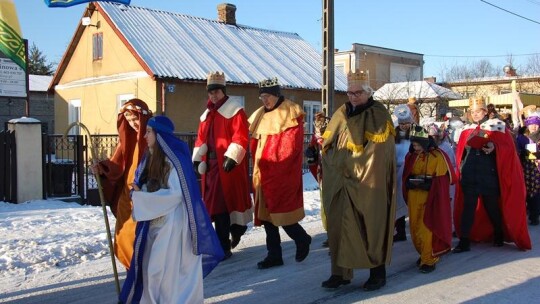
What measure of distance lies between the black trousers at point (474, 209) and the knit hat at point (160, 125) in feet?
13.7

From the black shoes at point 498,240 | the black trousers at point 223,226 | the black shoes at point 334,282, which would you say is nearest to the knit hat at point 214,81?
the black trousers at point 223,226

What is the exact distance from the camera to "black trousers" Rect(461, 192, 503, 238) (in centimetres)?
693

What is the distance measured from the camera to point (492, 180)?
6949 mm

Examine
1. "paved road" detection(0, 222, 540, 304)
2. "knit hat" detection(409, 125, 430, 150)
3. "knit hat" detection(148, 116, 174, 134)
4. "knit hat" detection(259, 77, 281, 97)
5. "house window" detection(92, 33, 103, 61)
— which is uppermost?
"house window" detection(92, 33, 103, 61)

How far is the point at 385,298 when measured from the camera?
5.07m

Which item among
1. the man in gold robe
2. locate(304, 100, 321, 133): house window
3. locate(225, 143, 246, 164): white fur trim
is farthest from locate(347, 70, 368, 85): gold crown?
locate(304, 100, 321, 133): house window

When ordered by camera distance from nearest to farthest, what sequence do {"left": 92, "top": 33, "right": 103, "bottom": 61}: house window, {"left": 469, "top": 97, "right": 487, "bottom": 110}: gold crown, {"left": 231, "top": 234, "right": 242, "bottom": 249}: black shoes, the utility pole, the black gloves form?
the black gloves → {"left": 231, "top": 234, "right": 242, "bottom": 249}: black shoes → {"left": 469, "top": 97, "right": 487, "bottom": 110}: gold crown → the utility pole → {"left": 92, "top": 33, "right": 103, "bottom": 61}: house window

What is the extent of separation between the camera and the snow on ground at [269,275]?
515 cm

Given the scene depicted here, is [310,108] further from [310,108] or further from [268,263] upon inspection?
[268,263]

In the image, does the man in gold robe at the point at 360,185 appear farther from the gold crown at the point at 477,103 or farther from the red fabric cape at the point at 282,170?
the gold crown at the point at 477,103

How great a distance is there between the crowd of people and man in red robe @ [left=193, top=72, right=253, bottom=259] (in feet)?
0.04

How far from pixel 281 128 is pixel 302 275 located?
1535mm

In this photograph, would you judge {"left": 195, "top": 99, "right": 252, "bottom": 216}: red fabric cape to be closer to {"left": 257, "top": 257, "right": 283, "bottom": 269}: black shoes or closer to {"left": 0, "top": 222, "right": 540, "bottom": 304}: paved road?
{"left": 257, "top": 257, "right": 283, "bottom": 269}: black shoes

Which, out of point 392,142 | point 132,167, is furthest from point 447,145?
point 132,167
